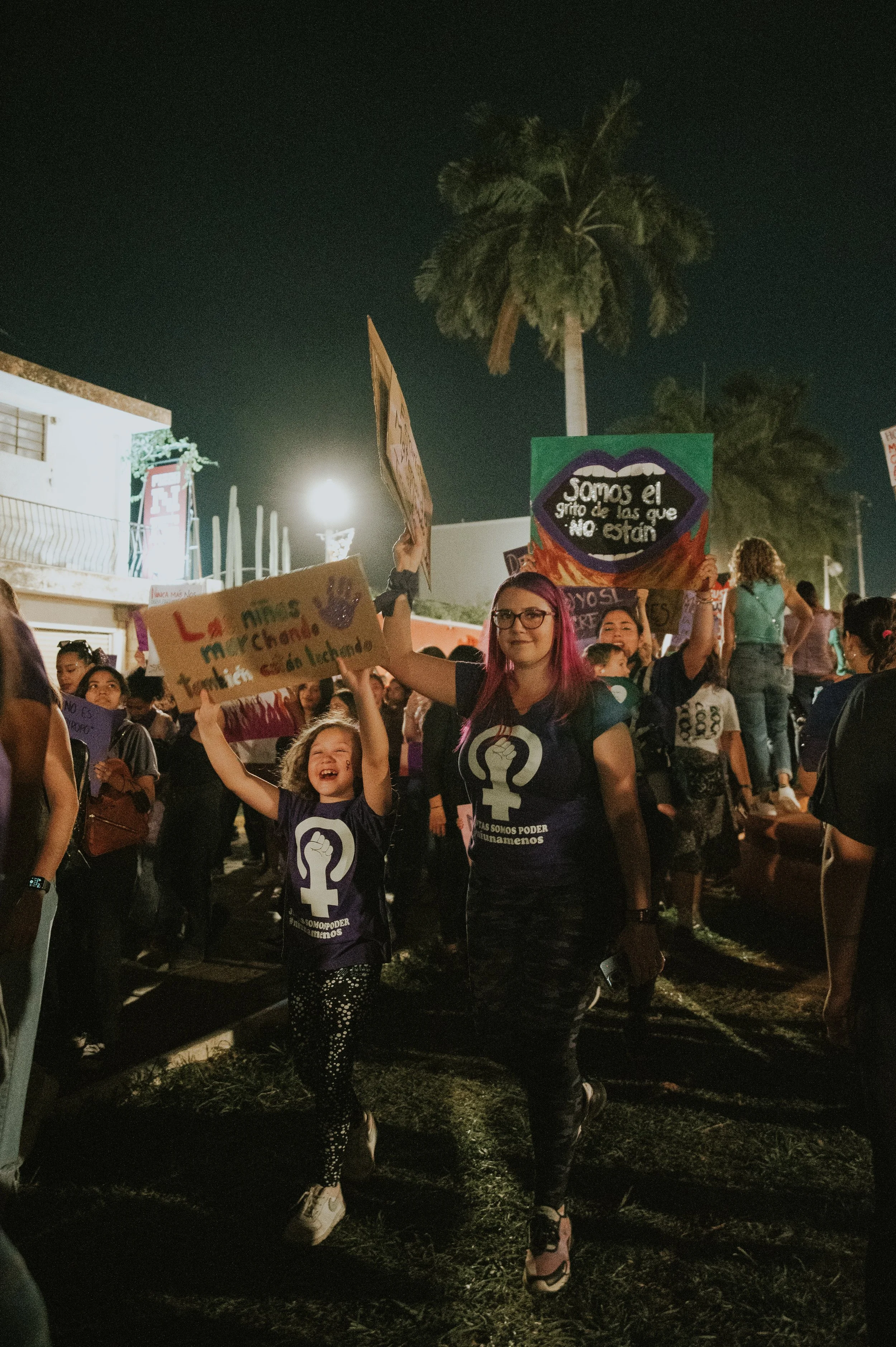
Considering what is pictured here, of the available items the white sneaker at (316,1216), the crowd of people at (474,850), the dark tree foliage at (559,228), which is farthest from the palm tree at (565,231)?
the white sneaker at (316,1216)

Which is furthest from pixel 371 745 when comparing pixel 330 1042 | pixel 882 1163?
pixel 882 1163

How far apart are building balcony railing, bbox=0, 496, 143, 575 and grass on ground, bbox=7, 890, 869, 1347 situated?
57.8ft

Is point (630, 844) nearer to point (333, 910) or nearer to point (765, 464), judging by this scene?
point (333, 910)

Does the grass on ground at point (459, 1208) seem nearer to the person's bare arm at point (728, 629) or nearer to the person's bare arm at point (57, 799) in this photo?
the person's bare arm at point (57, 799)

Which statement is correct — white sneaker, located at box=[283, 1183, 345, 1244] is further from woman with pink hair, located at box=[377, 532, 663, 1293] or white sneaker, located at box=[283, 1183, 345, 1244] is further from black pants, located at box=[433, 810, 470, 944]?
black pants, located at box=[433, 810, 470, 944]

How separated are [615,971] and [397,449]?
215 cm

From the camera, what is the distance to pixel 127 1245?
2.84m

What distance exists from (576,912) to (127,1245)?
1.79 metres

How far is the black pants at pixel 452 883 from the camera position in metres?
5.83

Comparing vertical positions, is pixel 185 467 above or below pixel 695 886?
above

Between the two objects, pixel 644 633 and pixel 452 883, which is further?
pixel 644 633

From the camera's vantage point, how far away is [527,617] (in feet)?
9.68

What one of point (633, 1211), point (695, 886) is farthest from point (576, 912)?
point (695, 886)

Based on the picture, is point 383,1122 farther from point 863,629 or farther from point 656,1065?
point 863,629
